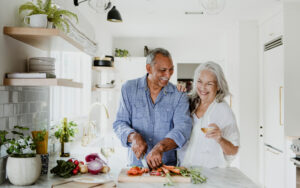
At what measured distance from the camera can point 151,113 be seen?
214cm

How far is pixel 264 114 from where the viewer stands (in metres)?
4.86

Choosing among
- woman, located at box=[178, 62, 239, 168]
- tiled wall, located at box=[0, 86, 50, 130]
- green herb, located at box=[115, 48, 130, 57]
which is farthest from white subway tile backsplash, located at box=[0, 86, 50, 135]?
green herb, located at box=[115, 48, 130, 57]

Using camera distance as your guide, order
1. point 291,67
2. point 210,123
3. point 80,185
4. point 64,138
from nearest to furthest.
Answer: point 80,185, point 210,123, point 64,138, point 291,67

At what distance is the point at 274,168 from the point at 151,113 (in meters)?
2.96

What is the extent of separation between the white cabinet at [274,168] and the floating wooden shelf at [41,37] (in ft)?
10.7

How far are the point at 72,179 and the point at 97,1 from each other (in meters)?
1.21

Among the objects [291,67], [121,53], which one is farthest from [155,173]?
[121,53]

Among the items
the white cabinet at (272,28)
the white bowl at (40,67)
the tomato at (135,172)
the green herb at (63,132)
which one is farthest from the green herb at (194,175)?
the white cabinet at (272,28)

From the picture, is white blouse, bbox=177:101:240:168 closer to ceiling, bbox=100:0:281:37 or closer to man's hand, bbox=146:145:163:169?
man's hand, bbox=146:145:163:169

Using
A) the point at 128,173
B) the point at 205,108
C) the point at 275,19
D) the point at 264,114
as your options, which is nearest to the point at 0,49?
the point at 128,173

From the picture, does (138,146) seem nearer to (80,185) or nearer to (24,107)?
(80,185)

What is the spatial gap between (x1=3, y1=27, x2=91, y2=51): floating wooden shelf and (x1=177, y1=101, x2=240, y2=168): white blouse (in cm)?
98

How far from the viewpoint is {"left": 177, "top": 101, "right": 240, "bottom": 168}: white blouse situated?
2.05 meters

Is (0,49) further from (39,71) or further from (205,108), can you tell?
(205,108)
